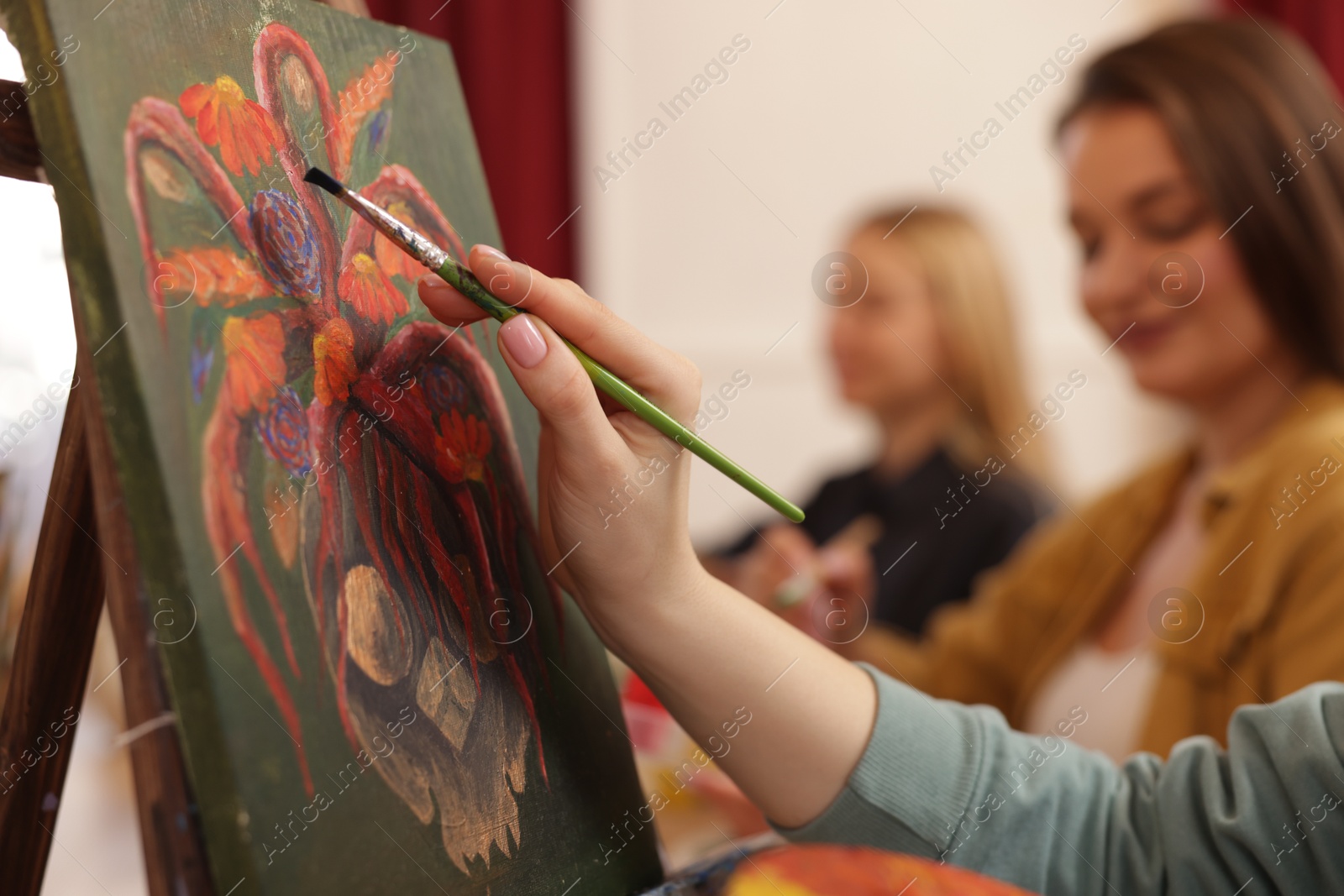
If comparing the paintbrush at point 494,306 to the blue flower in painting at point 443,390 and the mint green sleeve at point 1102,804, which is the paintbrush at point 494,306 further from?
the mint green sleeve at point 1102,804

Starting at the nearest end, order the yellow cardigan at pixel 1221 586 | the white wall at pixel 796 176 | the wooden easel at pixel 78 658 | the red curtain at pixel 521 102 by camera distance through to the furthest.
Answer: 1. the wooden easel at pixel 78 658
2. the yellow cardigan at pixel 1221 586
3. the red curtain at pixel 521 102
4. the white wall at pixel 796 176

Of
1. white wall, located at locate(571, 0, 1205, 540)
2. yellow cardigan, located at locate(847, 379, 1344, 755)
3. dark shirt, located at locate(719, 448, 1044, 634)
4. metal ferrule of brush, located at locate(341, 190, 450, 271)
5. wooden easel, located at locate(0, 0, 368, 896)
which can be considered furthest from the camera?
white wall, located at locate(571, 0, 1205, 540)

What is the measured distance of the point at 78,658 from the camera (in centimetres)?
40

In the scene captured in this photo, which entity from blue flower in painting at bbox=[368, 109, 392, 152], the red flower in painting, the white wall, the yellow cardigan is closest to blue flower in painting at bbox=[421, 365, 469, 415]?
the red flower in painting

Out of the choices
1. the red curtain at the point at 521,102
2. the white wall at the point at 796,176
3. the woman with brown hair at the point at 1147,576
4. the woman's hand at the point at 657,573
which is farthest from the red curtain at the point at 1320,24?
the woman's hand at the point at 657,573

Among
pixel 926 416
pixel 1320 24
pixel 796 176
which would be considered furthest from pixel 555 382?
pixel 1320 24

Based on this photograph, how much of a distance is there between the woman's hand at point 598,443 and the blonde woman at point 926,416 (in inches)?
43.3

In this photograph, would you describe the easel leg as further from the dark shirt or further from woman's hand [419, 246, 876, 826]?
the dark shirt

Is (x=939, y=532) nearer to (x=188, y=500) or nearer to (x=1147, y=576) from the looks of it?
(x=1147, y=576)

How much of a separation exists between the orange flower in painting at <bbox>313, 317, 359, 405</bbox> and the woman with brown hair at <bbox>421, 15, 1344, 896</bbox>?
0.05m

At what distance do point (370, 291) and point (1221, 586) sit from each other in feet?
2.35

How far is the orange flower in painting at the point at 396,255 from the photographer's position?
1.51 feet

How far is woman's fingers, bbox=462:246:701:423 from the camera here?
1.36 feet

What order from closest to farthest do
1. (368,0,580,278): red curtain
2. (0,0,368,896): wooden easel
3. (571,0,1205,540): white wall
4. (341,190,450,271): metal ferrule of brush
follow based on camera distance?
(0,0,368,896): wooden easel < (341,190,450,271): metal ferrule of brush < (368,0,580,278): red curtain < (571,0,1205,540): white wall
